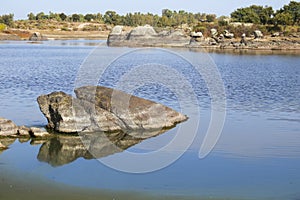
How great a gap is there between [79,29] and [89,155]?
440ft

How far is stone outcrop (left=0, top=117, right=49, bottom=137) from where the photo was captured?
15.4 m

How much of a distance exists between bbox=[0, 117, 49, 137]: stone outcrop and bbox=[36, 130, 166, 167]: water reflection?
506 mm

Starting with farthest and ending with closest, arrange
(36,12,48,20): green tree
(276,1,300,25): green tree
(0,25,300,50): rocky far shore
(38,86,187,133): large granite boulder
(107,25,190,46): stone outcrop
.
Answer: (36,12,48,20): green tree
(276,1,300,25): green tree
(107,25,190,46): stone outcrop
(0,25,300,50): rocky far shore
(38,86,187,133): large granite boulder

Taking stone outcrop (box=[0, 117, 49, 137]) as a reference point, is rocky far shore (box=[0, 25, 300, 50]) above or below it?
below

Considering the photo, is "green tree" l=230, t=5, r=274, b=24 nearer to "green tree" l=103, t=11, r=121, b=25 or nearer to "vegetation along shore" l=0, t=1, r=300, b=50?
"vegetation along shore" l=0, t=1, r=300, b=50

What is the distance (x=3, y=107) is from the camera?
20.5 meters

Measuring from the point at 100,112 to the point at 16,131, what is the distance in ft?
9.42

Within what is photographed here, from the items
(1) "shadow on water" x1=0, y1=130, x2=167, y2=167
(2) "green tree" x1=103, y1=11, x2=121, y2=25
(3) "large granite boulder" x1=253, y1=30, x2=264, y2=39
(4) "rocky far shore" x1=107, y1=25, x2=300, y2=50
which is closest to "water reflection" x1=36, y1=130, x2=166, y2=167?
(1) "shadow on water" x1=0, y1=130, x2=167, y2=167

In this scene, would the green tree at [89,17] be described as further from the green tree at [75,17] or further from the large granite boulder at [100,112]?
the large granite boulder at [100,112]

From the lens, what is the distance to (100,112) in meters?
16.5

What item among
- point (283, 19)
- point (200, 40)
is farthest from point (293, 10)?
point (200, 40)

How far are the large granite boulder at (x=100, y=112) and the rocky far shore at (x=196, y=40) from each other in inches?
2493

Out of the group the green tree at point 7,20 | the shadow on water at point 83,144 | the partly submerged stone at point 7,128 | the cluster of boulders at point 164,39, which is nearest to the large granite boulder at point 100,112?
the shadow on water at point 83,144

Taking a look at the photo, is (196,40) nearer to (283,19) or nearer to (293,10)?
(283,19)
